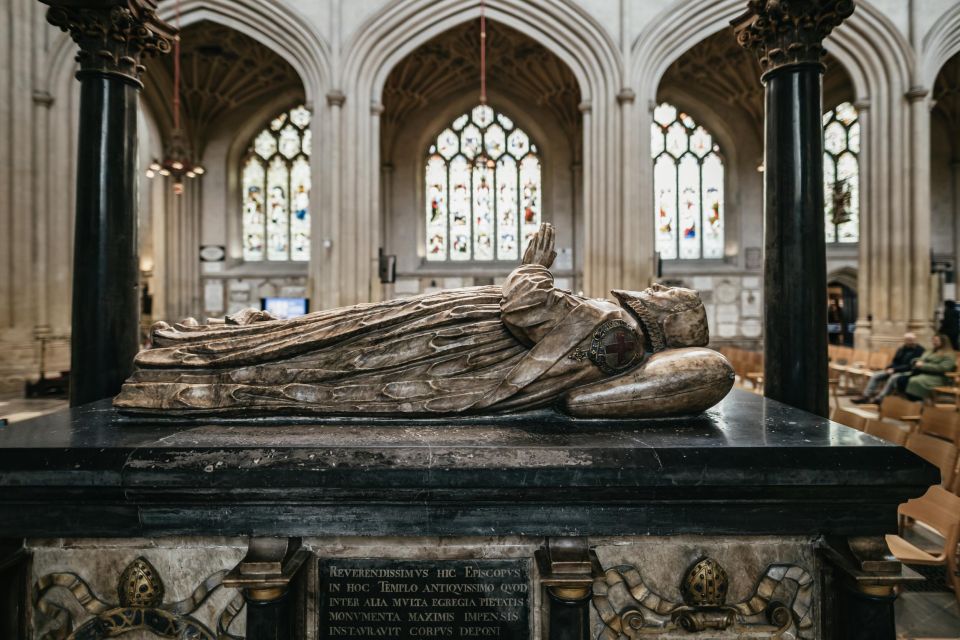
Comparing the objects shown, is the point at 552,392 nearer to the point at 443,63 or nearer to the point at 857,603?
the point at 857,603

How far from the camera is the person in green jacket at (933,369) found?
7.06m

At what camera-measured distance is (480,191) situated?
15805 mm

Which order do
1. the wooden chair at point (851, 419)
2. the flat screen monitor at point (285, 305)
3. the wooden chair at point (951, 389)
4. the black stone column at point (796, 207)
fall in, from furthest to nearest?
the flat screen monitor at point (285, 305)
the wooden chair at point (951, 389)
the wooden chair at point (851, 419)
the black stone column at point (796, 207)

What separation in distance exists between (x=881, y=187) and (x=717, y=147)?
5.78 m

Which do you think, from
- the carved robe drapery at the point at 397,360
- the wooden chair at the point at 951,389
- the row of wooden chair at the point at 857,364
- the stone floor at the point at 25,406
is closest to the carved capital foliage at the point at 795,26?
the carved robe drapery at the point at 397,360

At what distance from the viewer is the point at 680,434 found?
2.09m

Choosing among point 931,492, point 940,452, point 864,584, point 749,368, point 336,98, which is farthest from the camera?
point 336,98

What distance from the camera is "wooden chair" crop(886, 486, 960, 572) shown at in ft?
7.75

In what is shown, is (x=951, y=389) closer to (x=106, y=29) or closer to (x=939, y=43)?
(x=939, y=43)

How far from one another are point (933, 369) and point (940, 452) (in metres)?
5.18

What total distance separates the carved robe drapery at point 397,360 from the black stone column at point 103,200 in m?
0.83

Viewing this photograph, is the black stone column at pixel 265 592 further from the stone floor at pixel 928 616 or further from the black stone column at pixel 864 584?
the stone floor at pixel 928 616

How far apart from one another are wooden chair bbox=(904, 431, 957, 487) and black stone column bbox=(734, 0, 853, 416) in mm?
782

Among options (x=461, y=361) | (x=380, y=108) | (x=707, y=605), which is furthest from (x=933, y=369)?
(x=380, y=108)
